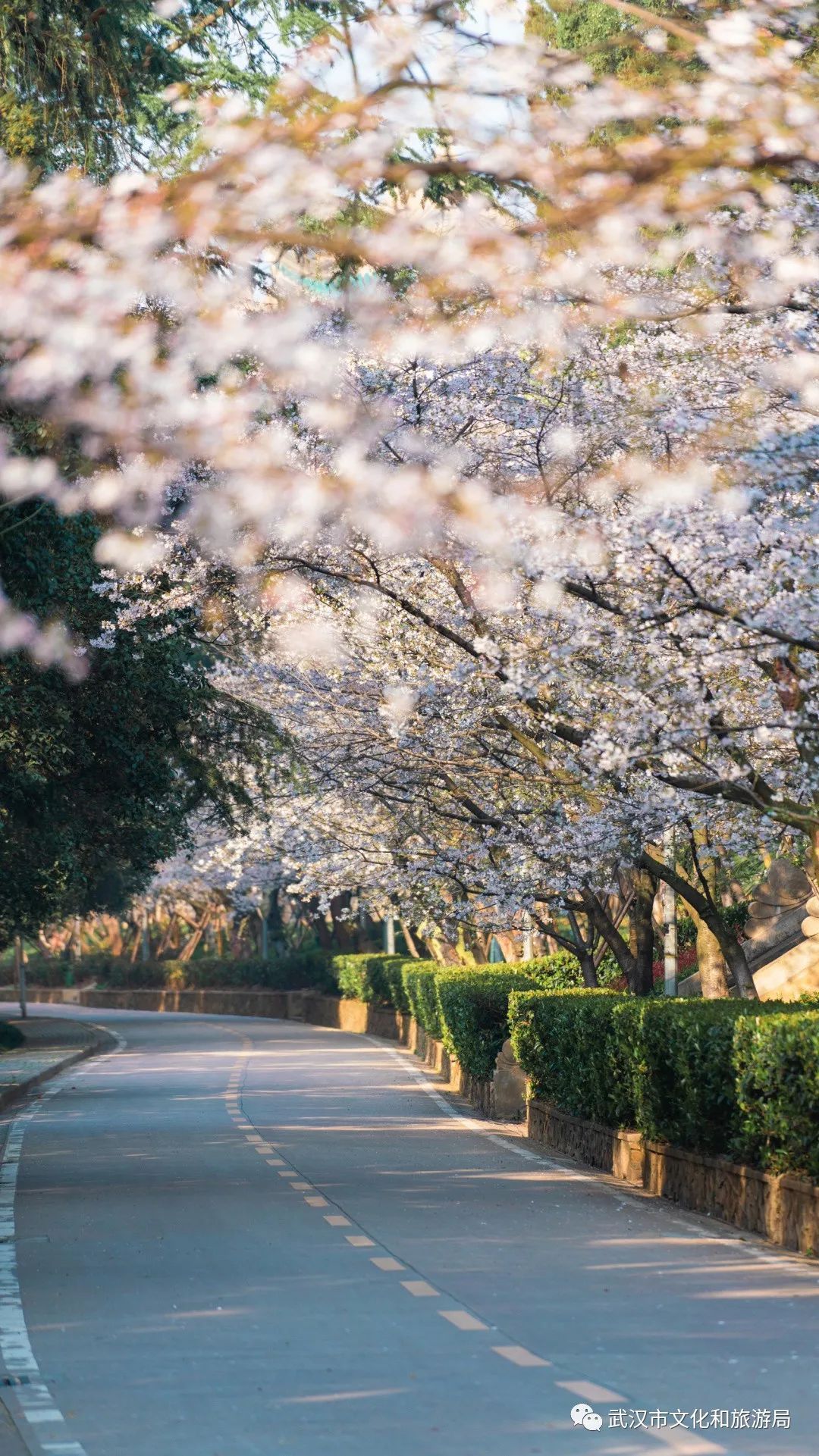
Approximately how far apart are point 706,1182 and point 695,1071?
86 centimetres

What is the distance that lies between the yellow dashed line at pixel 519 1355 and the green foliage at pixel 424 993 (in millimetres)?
25588

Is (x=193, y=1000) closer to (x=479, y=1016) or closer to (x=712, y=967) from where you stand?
(x=479, y=1016)

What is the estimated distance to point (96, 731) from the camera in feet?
66.8

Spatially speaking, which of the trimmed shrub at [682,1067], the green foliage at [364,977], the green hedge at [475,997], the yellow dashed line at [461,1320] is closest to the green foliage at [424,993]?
the green hedge at [475,997]

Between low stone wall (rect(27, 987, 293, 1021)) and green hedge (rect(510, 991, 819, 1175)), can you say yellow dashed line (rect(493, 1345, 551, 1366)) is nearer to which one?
green hedge (rect(510, 991, 819, 1175))

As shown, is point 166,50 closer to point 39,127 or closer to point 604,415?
point 39,127

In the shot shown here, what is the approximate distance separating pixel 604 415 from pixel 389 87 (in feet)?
34.2

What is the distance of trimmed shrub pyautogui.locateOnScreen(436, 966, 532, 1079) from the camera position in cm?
2786

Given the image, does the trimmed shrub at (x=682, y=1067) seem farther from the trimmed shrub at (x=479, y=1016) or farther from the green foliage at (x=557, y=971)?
the green foliage at (x=557, y=971)

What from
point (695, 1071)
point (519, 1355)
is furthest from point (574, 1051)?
point (519, 1355)

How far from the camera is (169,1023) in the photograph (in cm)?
6284

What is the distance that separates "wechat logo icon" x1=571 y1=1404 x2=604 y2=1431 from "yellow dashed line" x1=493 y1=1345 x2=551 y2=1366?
1016 mm

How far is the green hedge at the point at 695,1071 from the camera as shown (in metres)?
13.2

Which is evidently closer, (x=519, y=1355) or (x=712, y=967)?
(x=519, y=1355)
